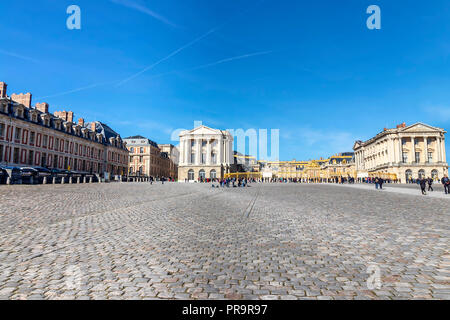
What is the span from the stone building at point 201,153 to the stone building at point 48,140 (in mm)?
19308

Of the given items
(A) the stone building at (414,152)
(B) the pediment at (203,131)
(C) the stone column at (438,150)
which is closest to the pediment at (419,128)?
(A) the stone building at (414,152)

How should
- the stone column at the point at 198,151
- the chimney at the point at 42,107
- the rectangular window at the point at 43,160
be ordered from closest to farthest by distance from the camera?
the rectangular window at the point at 43,160 < the chimney at the point at 42,107 < the stone column at the point at 198,151

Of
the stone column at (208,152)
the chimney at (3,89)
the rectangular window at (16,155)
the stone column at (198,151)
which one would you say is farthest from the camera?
the stone column at (198,151)

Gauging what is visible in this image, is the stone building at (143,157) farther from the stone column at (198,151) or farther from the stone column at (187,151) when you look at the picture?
the stone column at (198,151)

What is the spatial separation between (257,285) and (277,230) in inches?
158

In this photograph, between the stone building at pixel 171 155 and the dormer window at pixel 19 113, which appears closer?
the dormer window at pixel 19 113

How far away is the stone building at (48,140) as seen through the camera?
37738 millimetres

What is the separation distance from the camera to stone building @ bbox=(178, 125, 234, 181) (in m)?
76.3

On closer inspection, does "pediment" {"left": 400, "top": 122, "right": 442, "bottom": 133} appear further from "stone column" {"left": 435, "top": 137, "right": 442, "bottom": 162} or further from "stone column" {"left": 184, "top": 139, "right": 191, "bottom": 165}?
"stone column" {"left": 184, "top": 139, "right": 191, "bottom": 165}

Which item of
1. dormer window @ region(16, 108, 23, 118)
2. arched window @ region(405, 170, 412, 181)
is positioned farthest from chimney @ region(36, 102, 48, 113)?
arched window @ region(405, 170, 412, 181)

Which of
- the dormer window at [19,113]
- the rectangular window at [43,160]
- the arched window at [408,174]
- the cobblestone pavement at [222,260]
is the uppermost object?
the dormer window at [19,113]
